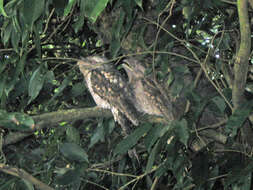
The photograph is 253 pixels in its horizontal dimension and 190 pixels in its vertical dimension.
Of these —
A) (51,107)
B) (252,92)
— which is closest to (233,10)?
(252,92)

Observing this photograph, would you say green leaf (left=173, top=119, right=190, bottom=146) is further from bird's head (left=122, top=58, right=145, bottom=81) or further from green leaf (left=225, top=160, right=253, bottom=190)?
bird's head (left=122, top=58, right=145, bottom=81)

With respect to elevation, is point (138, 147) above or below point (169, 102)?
below

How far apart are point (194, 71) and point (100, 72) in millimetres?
643

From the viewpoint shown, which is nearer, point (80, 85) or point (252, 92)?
point (252, 92)

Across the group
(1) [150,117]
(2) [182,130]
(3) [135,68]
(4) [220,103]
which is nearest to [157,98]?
(3) [135,68]

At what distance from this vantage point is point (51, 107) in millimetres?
2436

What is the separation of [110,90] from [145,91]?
9.1 inches

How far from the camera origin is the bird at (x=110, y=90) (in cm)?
219

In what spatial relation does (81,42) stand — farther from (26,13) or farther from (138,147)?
(26,13)

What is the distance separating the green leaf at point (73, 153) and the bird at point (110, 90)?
0.66 meters

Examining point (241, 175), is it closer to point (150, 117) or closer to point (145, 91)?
point (150, 117)

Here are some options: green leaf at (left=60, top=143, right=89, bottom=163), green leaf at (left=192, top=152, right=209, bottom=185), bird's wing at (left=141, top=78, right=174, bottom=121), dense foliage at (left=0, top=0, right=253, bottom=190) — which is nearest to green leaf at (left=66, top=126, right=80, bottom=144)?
dense foliage at (left=0, top=0, right=253, bottom=190)

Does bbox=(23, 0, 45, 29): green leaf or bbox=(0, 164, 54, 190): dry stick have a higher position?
bbox=(23, 0, 45, 29): green leaf

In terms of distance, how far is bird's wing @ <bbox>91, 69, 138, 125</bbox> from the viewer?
7.43 feet
